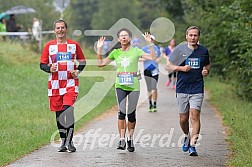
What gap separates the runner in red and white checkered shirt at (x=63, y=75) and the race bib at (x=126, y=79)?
653 millimetres

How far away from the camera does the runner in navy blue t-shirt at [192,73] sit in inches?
441

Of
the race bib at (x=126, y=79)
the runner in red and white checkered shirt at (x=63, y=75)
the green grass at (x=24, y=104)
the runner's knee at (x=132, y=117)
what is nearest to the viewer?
the runner in red and white checkered shirt at (x=63, y=75)

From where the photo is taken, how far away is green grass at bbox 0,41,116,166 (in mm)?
11883

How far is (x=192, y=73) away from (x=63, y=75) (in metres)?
2.05

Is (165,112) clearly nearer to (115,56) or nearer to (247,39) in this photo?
(247,39)

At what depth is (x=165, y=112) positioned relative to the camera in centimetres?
1823

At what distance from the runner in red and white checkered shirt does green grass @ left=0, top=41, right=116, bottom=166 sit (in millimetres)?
749

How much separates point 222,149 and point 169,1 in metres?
22.2

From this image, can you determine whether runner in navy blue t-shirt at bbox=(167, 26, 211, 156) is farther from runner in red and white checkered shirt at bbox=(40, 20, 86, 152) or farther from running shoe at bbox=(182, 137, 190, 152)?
runner in red and white checkered shirt at bbox=(40, 20, 86, 152)

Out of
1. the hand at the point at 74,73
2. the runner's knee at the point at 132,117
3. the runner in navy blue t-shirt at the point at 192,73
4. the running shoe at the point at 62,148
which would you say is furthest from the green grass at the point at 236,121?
the hand at the point at 74,73

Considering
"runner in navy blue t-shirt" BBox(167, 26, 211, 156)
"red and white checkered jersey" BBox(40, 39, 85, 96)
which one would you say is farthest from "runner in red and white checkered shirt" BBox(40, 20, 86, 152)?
"runner in navy blue t-shirt" BBox(167, 26, 211, 156)

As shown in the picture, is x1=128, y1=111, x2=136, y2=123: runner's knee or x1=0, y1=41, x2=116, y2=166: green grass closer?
x1=128, y1=111, x2=136, y2=123: runner's knee

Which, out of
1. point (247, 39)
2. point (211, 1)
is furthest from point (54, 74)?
point (211, 1)

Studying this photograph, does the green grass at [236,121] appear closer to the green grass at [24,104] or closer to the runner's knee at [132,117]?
the runner's knee at [132,117]
